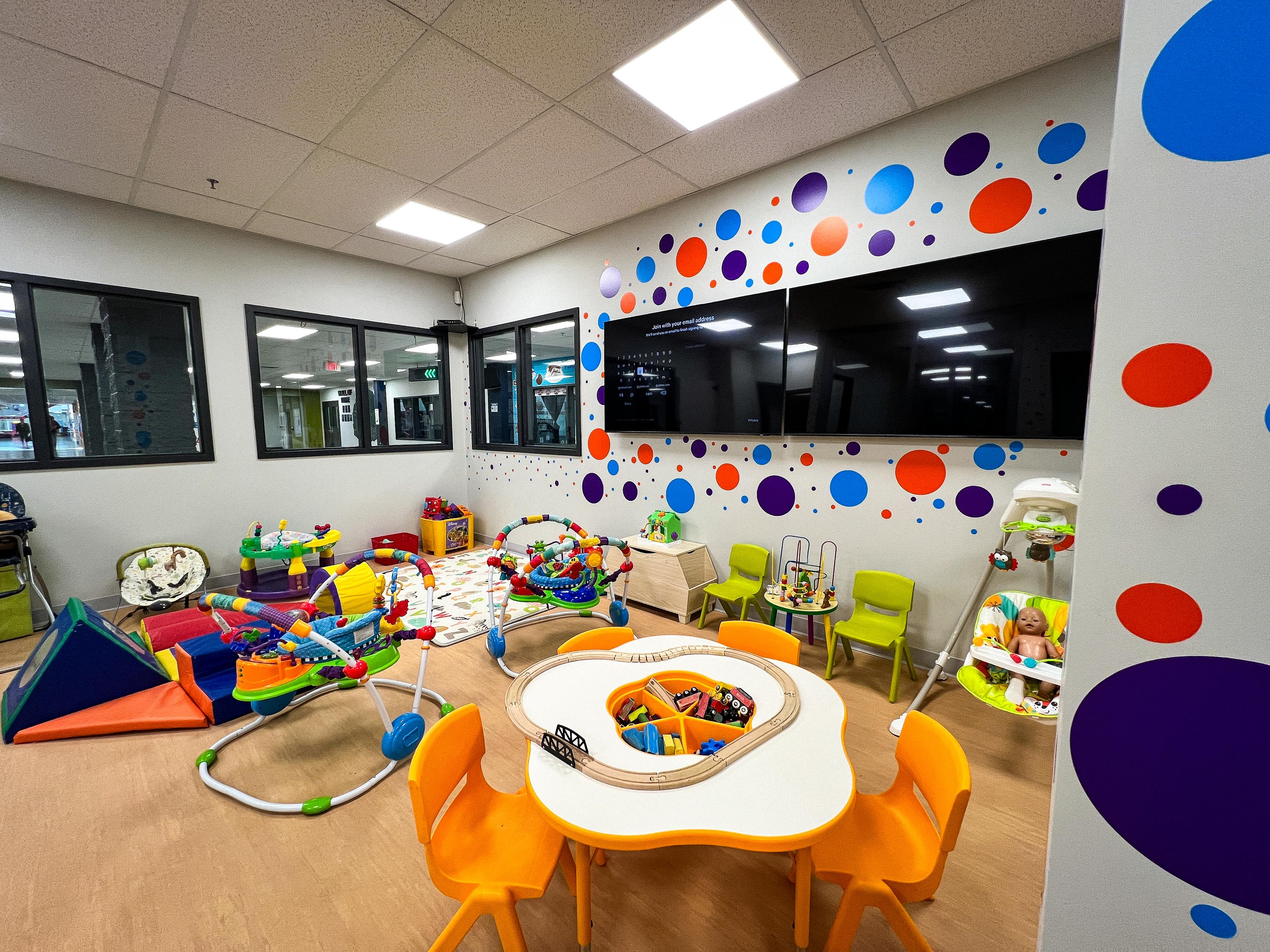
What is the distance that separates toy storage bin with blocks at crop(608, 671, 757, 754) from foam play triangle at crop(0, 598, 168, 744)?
8.80 ft

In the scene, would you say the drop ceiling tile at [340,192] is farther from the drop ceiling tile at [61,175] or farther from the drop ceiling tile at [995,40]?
the drop ceiling tile at [995,40]

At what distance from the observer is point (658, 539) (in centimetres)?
389

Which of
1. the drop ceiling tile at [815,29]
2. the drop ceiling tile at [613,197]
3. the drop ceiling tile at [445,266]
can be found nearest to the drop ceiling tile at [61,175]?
the drop ceiling tile at [445,266]

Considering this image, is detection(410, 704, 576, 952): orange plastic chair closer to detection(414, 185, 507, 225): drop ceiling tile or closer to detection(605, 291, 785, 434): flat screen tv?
detection(605, 291, 785, 434): flat screen tv

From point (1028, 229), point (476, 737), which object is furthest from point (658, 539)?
point (1028, 229)

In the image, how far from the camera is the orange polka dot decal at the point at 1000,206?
241cm

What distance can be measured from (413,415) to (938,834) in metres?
5.78

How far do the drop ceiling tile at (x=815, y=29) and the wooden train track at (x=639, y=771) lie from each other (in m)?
2.56

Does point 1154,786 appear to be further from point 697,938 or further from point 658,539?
point 658,539

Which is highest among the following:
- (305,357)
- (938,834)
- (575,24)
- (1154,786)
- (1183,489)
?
(575,24)

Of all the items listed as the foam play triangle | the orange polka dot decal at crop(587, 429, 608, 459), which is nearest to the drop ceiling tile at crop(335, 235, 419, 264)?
the orange polka dot decal at crop(587, 429, 608, 459)

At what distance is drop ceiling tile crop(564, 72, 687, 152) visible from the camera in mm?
2406

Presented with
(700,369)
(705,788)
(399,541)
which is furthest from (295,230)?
(705,788)

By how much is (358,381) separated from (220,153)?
2.25m
